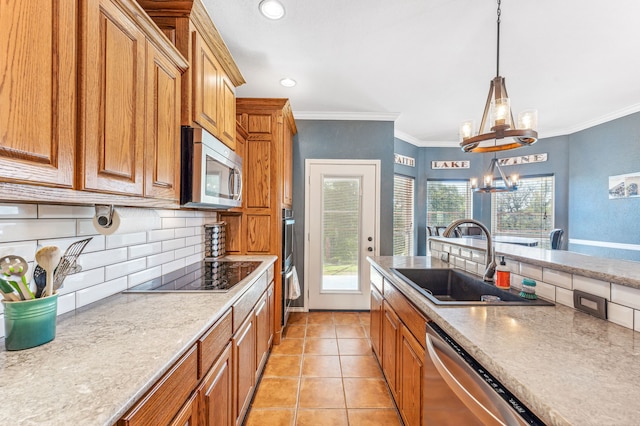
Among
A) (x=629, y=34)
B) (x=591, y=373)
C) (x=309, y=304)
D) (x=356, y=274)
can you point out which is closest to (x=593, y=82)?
(x=629, y=34)

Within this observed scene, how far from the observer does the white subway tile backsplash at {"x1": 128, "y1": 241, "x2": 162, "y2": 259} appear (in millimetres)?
1548

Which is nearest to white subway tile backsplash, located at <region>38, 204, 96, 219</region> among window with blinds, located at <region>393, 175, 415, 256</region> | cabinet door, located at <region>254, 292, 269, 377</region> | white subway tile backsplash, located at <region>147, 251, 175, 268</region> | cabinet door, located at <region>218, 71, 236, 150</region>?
white subway tile backsplash, located at <region>147, 251, 175, 268</region>

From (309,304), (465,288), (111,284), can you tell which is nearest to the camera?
(111,284)

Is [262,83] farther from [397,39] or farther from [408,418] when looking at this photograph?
[408,418]

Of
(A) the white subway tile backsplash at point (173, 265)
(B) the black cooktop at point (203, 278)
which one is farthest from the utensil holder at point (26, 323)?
(A) the white subway tile backsplash at point (173, 265)

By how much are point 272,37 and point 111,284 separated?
205cm

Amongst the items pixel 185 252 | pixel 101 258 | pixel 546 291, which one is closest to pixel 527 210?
pixel 546 291

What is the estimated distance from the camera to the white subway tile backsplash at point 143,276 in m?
1.53

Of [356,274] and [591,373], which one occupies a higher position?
[591,373]

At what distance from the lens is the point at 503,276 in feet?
4.88

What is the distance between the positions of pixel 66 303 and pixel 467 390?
1.55 metres

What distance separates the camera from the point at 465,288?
1871 mm

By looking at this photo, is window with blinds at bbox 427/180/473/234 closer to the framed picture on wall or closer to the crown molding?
the framed picture on wall

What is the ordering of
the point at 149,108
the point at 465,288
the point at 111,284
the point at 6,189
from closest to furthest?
1. the point at 6,189
2. the point at 149,108
3. the point at 111,284
4. the point at 465,288
